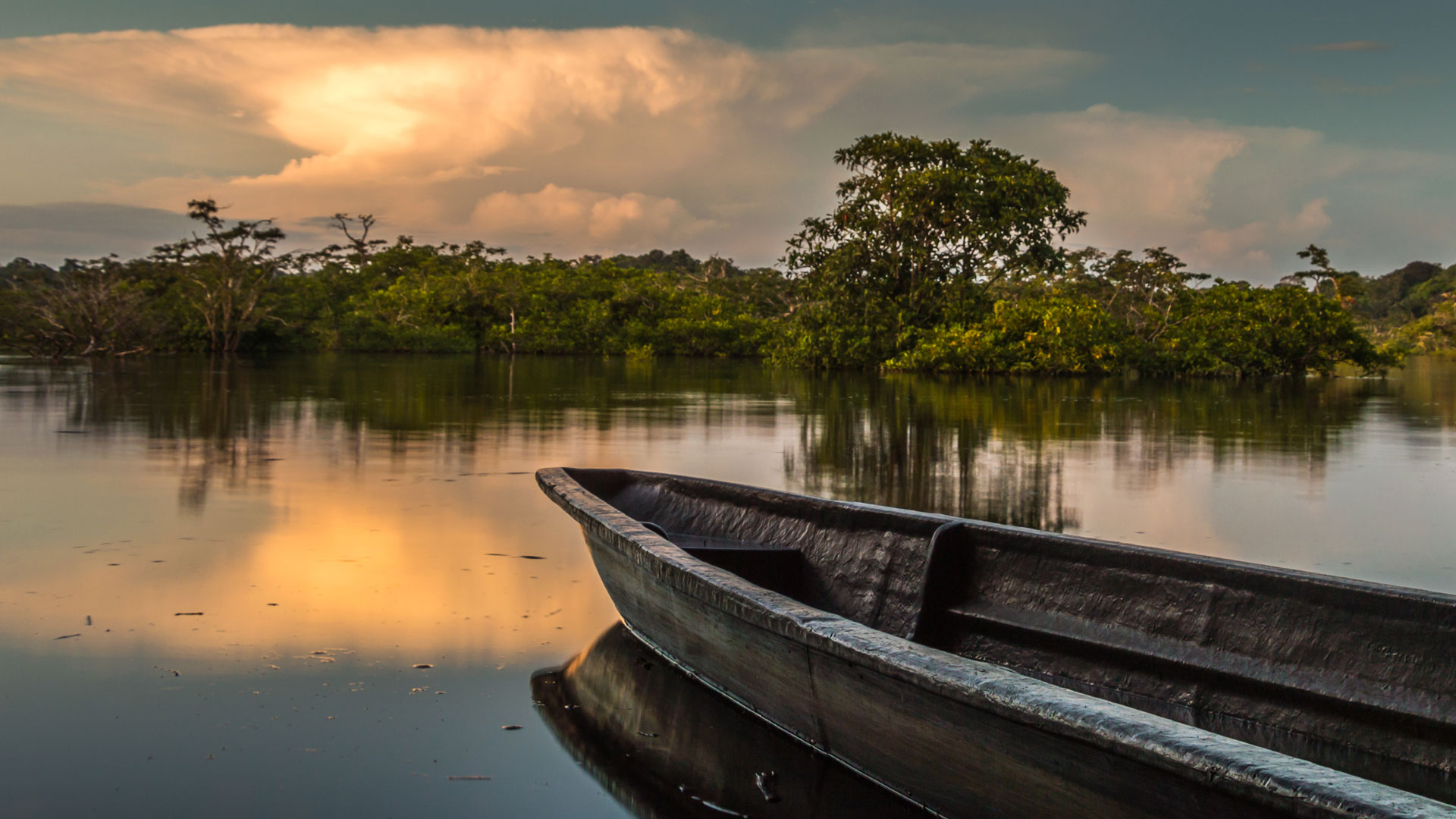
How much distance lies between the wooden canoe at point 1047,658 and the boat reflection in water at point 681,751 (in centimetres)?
7

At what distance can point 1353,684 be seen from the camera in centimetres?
270

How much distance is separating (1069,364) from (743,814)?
26.2 metres

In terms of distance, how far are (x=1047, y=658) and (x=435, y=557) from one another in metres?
2.97

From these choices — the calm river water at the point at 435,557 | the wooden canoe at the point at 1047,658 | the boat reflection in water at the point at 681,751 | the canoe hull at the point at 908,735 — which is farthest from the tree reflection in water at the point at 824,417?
the canoe hull at the point at 908,735

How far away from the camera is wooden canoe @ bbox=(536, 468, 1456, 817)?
1739 mm

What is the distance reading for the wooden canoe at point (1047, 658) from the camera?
5.71 ft

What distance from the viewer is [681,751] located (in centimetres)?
297

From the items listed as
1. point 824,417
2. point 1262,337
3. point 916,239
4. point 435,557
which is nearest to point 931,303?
point 916,239

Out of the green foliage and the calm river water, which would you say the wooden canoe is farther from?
the green foliage

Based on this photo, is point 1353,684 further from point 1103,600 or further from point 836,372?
point 836,372

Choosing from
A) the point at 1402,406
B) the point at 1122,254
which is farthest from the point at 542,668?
the point at 1122,254

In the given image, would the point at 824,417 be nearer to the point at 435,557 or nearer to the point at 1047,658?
the point at 435,557

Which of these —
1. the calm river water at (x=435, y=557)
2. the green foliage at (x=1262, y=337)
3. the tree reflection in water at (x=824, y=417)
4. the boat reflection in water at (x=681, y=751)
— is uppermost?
the green foliage at (x=1262, y=337)

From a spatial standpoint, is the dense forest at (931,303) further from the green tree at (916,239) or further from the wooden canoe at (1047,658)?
the wooden canoe at (1047,658)
